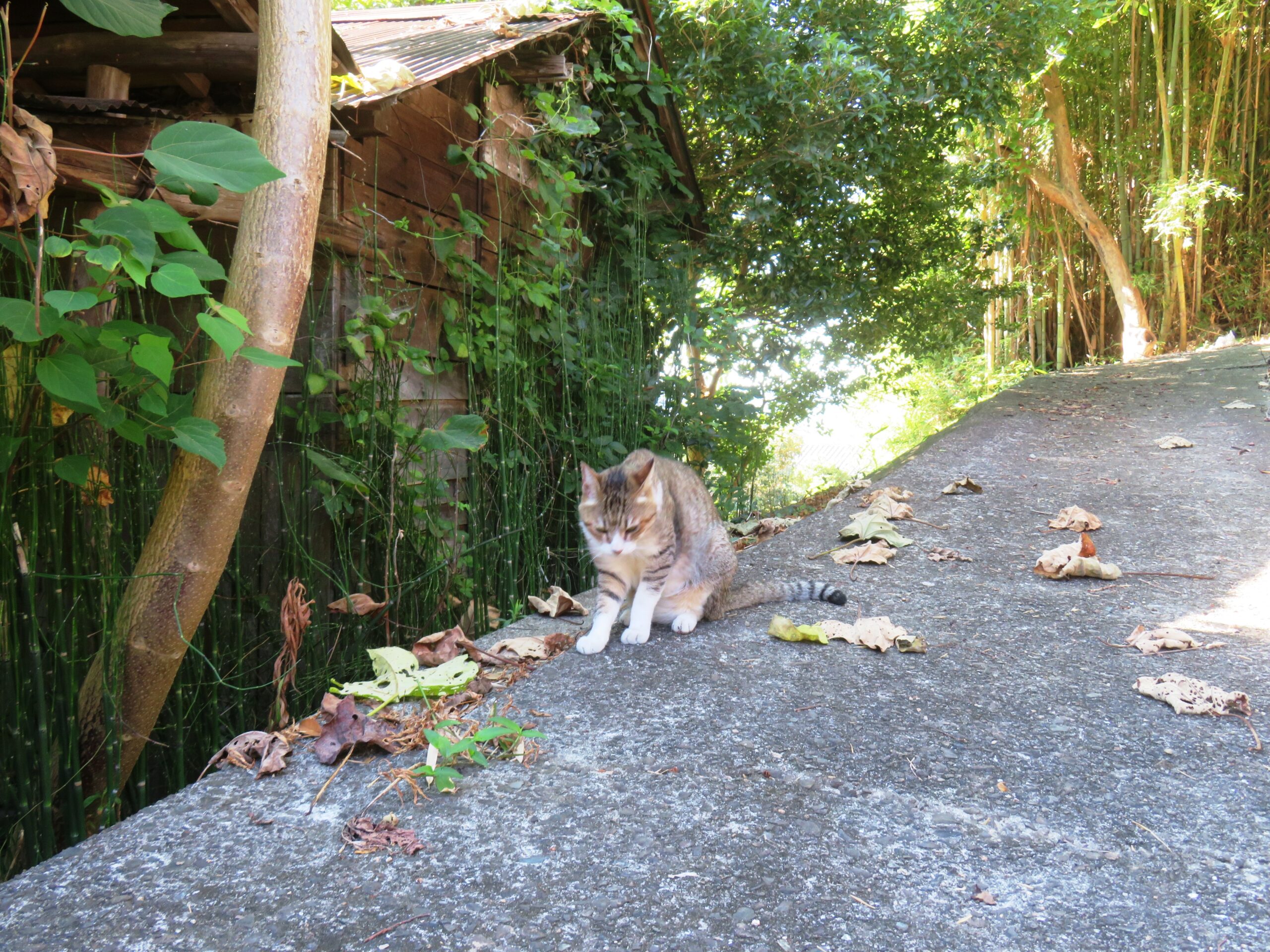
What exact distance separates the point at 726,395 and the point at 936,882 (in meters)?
3.43

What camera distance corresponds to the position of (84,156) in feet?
6.95

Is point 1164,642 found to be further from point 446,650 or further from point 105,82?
point 105,82

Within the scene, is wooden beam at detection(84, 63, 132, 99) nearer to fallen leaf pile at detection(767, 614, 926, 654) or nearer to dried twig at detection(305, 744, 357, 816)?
dried twig at detection(305, 744, 357, 816)

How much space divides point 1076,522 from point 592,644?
231 cm

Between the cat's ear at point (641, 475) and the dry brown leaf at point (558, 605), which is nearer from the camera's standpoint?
the cat's ear at point (641, 475)

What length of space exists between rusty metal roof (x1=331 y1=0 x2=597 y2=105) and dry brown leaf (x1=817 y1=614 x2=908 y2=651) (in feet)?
7.09

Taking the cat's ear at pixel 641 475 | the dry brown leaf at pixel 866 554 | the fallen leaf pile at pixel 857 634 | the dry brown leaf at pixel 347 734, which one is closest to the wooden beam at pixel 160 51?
the cat's ear at pixel 641 475

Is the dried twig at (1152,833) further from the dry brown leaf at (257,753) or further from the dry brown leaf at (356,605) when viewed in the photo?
the dry brown leaf at (356,605)

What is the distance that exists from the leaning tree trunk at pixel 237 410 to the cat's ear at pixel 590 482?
3.09ft

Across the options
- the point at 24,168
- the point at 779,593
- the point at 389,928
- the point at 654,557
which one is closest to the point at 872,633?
the point at 779,593

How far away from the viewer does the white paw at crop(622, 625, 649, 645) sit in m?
2.44

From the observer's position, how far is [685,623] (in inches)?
99.9

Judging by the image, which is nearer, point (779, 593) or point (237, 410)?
point (237, 410)

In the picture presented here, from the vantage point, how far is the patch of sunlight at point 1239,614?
7.91 feet
